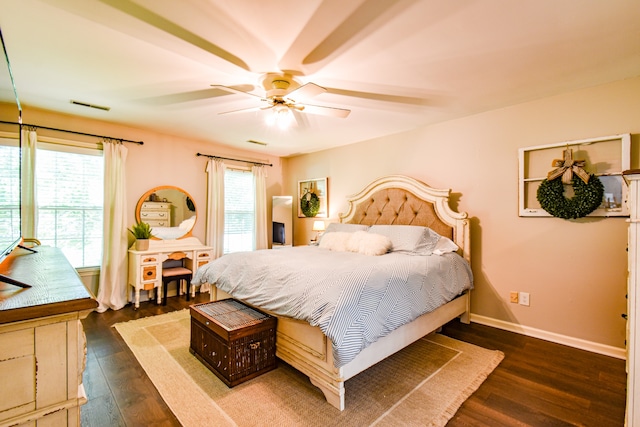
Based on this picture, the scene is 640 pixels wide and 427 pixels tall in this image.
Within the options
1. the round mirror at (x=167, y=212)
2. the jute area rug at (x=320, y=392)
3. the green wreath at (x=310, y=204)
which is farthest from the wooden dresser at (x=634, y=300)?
the round mirror at (x=167, y=212)

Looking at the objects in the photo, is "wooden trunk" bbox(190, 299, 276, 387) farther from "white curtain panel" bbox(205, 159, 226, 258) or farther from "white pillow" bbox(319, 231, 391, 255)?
"white curtain panel" bbox(205, 159, 226, 258)

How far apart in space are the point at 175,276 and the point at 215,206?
1282mm

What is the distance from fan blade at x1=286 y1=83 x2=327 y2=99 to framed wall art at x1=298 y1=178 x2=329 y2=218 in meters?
2.79

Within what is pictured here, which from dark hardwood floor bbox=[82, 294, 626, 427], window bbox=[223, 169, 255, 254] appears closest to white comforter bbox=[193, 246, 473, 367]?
dark hardwood floor bbox=[82, 294, 626, 427]

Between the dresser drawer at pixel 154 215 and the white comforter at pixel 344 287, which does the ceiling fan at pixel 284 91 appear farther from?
the dresser drawer at pixel 154 215

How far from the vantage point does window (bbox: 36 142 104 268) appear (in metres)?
3.40

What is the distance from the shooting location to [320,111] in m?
2.87

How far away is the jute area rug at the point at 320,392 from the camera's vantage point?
5.70ft

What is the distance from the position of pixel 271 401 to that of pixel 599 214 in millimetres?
3127

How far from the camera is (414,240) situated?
10.3ft

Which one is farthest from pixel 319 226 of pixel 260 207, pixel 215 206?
pixel 215 206

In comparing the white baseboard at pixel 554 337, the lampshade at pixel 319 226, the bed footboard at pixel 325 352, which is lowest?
the white baseboard at pixel 554 337

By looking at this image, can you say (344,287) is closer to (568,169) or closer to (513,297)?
(513,297)

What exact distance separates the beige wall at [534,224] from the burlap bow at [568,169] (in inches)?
9.0
